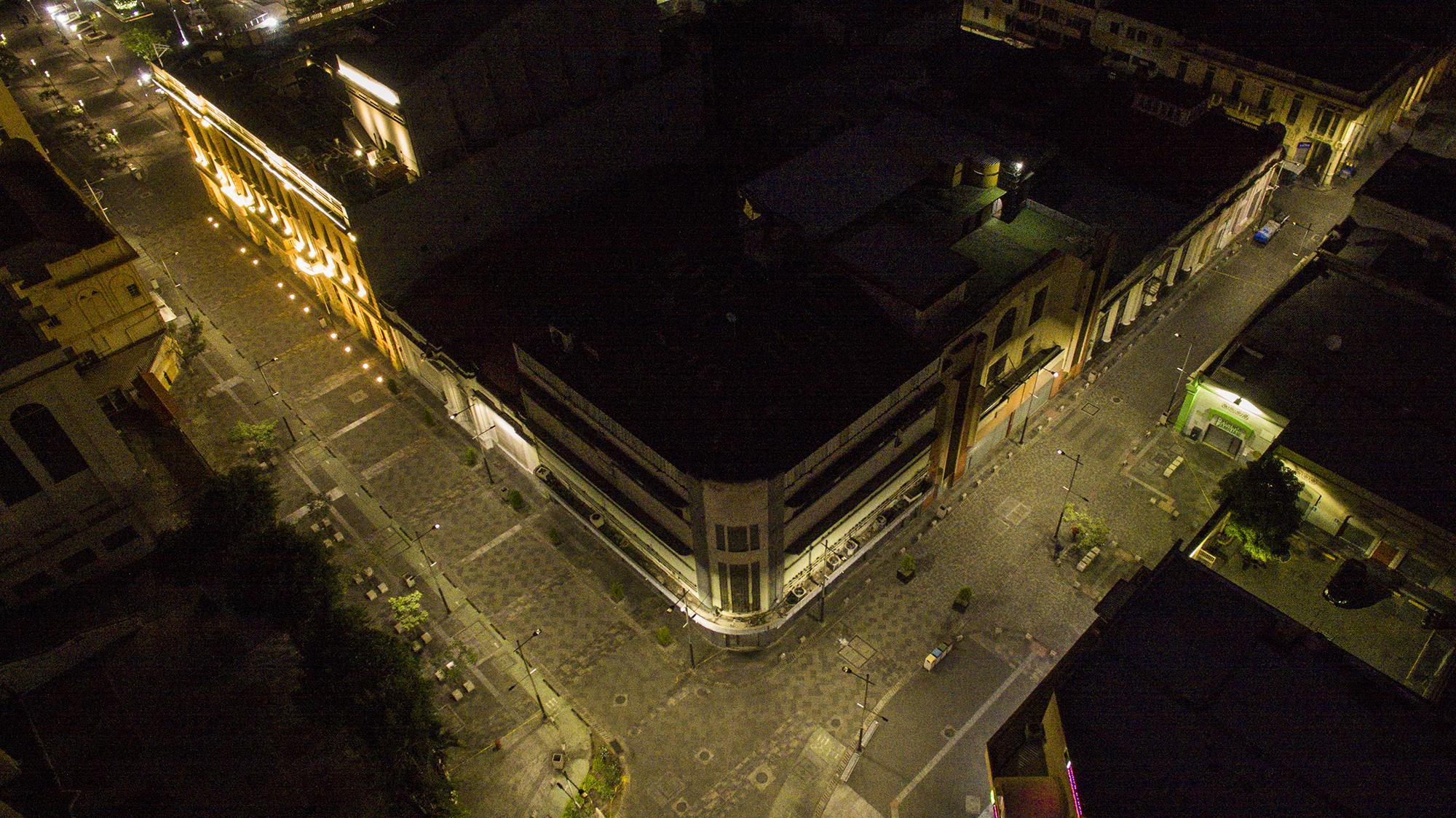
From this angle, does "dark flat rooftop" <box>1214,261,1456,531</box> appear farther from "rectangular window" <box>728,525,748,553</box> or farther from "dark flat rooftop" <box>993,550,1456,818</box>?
"rectangular window" <box>728,525,748,553</box>

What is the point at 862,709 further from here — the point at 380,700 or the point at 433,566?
the point at 433,566

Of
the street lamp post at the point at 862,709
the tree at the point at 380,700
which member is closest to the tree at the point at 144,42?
the tree at the point at 380,700

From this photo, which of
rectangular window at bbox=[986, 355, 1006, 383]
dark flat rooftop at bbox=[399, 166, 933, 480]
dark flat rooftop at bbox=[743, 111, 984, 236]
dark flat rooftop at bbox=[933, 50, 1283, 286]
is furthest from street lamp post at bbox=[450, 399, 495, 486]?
dark flat rooftop at bbox=[933, 50, 1283, 286]

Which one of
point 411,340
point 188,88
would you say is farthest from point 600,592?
point 188,88

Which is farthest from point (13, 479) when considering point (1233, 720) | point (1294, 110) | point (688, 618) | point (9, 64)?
point (1294, 110)

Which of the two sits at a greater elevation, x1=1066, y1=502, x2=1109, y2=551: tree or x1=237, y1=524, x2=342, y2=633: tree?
x1=237, y1=524, x2=342, y2=633: tree

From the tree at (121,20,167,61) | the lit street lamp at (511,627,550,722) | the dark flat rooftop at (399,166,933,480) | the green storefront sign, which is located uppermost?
the tree at (121,20,167,61)

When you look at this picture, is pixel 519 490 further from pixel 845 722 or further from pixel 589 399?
pixel 845 722
